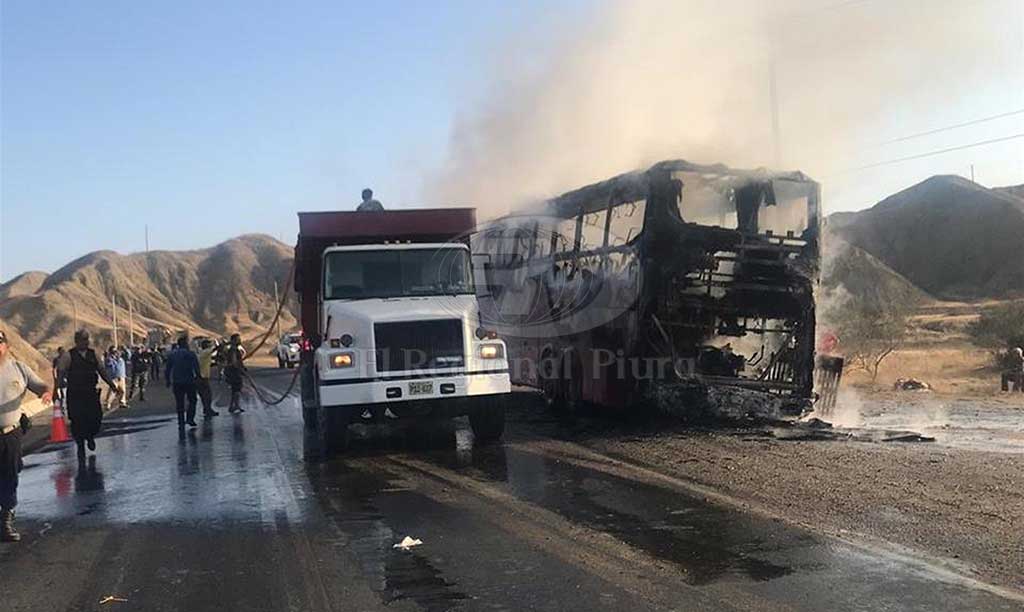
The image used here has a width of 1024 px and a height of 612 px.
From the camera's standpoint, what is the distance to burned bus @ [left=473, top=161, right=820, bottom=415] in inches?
471

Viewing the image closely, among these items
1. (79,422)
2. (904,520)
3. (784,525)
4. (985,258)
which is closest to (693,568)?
(784,525)

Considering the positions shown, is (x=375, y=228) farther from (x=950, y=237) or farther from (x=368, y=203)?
(x=950, y=237)

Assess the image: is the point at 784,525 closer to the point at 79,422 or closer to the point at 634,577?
the point at 634,577

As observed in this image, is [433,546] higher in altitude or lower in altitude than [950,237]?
lower

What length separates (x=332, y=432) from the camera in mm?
10430

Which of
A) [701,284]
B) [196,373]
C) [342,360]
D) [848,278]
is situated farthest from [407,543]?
[848,278]

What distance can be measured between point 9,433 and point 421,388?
434 cm

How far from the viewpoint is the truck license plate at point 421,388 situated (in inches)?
401

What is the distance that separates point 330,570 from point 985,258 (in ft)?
243

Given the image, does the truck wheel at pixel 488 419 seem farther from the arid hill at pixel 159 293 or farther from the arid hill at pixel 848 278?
the arid hill at pixel 159 293

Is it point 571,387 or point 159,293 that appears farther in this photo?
point 159,293

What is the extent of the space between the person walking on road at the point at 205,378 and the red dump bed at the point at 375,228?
5.37 m

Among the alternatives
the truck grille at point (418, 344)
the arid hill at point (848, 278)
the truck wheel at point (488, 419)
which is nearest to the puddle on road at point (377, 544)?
the truck grille at point (418, 344)

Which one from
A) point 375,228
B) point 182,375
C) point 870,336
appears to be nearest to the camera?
point 375,228
